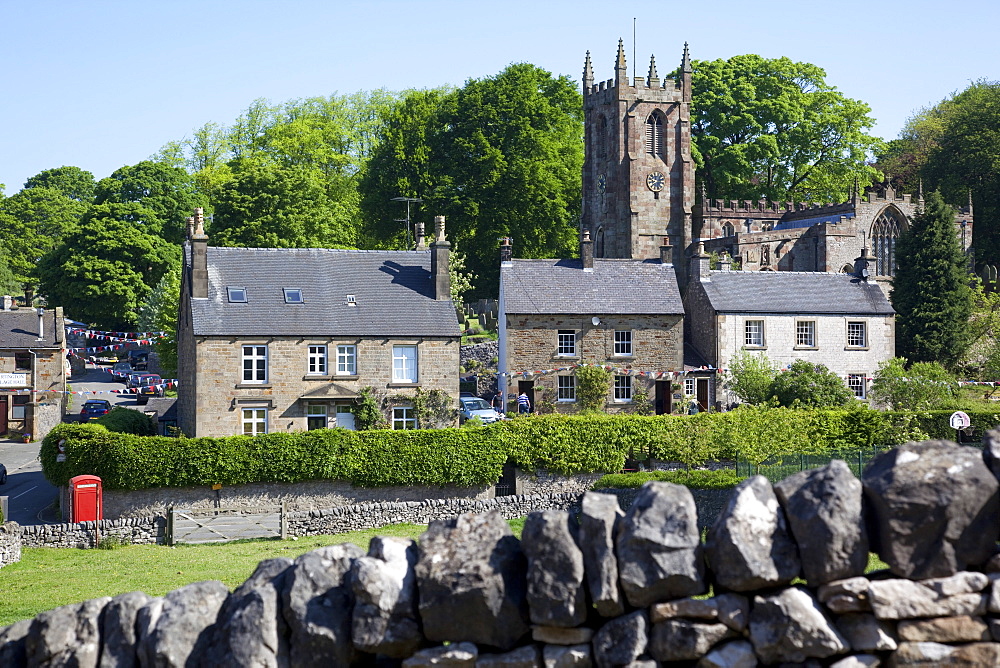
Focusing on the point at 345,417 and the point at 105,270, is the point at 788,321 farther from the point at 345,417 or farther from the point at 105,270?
the point at 105,270

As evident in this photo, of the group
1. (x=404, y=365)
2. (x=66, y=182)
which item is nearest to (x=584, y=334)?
(x=404, y=365)

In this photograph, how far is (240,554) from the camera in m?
28.0

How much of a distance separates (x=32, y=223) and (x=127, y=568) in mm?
96693

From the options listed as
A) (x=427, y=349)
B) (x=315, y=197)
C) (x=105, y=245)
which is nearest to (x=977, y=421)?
(x=427, y=349)

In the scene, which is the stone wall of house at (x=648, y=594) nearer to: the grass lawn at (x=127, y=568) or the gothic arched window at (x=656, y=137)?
the grass lawn at (x=127, y=568)

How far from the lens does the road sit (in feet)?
119

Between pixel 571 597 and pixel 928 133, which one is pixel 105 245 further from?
pixel 571 597

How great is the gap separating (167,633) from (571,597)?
335cm

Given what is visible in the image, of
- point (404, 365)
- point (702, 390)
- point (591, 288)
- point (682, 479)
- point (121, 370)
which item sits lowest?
point (682, 479)

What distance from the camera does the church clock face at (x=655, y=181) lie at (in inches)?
3061

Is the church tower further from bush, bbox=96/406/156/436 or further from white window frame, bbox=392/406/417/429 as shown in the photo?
bush, bbox=96/406/156/436

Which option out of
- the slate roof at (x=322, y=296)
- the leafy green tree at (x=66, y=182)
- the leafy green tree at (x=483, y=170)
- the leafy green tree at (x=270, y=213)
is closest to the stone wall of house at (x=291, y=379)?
the slate roof at (x=322, y=296)

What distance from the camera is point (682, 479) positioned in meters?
31.0

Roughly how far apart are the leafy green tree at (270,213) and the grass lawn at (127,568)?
42858 mm
